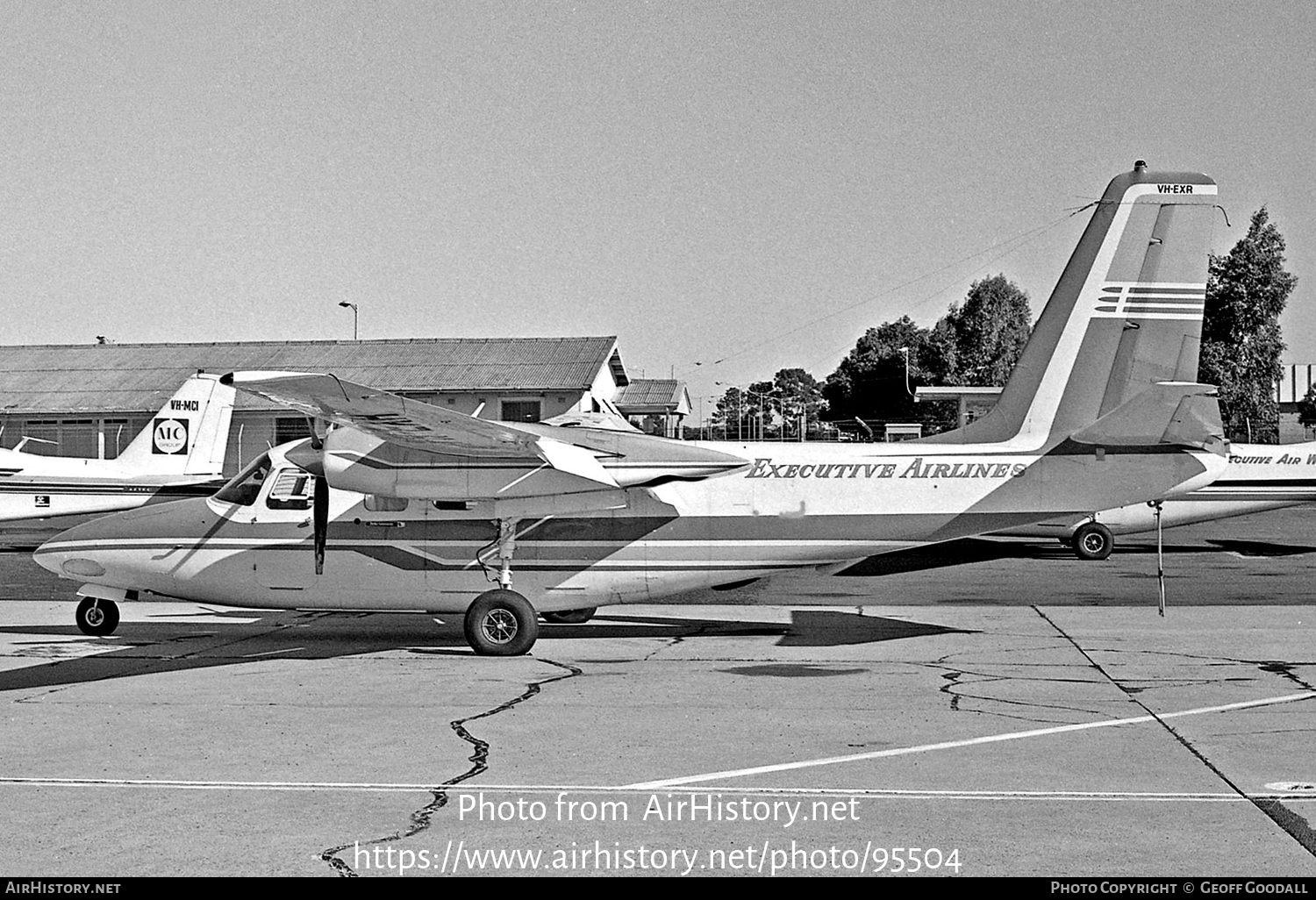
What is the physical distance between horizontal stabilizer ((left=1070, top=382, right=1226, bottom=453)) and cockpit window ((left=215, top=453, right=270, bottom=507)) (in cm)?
951

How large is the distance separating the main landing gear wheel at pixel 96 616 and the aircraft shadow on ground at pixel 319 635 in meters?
0.16

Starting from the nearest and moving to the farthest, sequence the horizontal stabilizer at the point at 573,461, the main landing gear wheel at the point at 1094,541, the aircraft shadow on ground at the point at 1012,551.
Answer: the horizontal stabilizer at the point at 573,461 → the aircraft shadow on ground at the point at 1012,551 → the main landing gear wheel at the point at 1094,541

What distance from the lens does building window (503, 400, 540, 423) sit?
52875mm

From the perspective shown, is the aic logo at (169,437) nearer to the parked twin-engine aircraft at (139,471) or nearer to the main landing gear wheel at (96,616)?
the parked twin-engine aircraft at (139,471)

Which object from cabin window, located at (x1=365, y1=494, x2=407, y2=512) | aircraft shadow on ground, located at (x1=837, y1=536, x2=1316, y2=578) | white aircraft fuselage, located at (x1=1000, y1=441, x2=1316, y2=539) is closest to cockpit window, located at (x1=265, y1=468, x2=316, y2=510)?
cabin window, located at (x1=365, y1=494, x2=407, y2=512)

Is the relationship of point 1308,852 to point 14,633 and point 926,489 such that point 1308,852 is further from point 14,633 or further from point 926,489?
point 14,633

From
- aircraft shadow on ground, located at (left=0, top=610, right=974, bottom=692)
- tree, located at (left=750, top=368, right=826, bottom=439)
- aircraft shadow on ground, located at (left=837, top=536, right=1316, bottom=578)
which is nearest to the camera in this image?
aircraft shadow on ground, located at (left=0, top=610, right=974, bottom=692)

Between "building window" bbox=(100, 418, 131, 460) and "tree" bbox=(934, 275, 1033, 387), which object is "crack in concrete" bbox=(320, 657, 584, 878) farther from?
"tree" bbox=(934, 275, 1033, 387)

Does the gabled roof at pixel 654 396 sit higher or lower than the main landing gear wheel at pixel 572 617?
higher

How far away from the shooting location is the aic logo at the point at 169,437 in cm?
3006

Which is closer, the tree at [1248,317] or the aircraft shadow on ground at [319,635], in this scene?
the aircraft shadow on ground at [319,635]

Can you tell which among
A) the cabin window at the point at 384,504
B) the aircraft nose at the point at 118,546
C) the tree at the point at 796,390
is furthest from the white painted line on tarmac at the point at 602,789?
the tree at the point at 796,390

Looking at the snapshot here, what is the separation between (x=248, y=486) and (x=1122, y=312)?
10.3m

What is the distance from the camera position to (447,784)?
28.0ft
